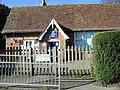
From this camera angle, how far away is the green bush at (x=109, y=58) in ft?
46.7

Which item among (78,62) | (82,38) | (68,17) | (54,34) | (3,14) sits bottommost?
(78,62)

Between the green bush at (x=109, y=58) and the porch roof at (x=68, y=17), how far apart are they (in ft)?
78.9

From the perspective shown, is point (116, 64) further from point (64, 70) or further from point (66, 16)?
point (66, 16)

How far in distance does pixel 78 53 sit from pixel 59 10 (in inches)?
1003

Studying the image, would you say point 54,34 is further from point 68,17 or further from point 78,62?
point 78,62

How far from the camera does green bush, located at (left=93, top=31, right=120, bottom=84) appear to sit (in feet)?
46.7

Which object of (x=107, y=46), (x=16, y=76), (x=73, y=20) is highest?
(x=73, y=20)

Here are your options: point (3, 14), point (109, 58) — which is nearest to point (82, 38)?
point (3, 14)

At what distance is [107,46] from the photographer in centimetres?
1436

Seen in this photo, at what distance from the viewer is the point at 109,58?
1428 centimetres

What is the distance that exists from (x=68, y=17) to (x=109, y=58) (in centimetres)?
2758

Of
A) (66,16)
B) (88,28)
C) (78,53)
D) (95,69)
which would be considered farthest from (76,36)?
(95,69)

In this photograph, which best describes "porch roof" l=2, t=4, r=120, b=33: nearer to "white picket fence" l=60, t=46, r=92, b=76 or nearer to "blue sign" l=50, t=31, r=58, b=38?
"blue sign" l=50, t=31, r=58, b=38

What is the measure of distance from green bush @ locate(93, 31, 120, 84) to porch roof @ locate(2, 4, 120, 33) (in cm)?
2404
